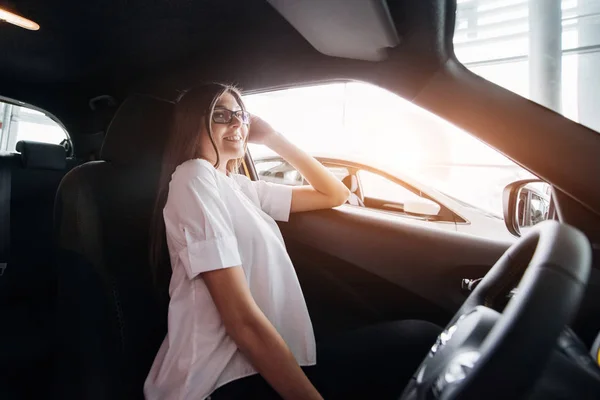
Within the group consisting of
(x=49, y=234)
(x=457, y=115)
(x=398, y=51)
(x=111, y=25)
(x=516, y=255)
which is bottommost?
(x=49, y=234)

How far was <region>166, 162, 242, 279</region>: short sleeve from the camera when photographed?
3.37 ft

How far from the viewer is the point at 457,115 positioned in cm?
111

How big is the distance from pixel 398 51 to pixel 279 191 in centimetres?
70

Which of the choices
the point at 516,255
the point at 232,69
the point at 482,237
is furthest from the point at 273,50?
the point at 516,255

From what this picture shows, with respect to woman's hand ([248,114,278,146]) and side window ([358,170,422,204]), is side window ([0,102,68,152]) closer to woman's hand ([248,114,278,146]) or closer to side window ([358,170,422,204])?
woman's hand ([248,114,278,146])

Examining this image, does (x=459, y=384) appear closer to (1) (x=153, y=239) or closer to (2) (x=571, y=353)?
(2) (x=571, y=353)

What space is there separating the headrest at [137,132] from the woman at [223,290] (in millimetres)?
77

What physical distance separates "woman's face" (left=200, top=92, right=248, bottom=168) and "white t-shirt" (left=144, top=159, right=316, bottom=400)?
5.3 inches

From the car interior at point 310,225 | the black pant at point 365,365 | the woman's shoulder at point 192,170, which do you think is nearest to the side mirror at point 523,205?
the car interior at point 310,225

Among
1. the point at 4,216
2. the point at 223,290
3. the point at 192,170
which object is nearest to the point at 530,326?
the point at 223,290

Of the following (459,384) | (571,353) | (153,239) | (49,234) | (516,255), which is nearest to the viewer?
(459,384)

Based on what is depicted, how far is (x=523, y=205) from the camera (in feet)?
3.92

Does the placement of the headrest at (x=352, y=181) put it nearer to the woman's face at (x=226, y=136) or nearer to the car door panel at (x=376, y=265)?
the car door panel at (x=376, y=265)

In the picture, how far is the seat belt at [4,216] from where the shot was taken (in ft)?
7.75
